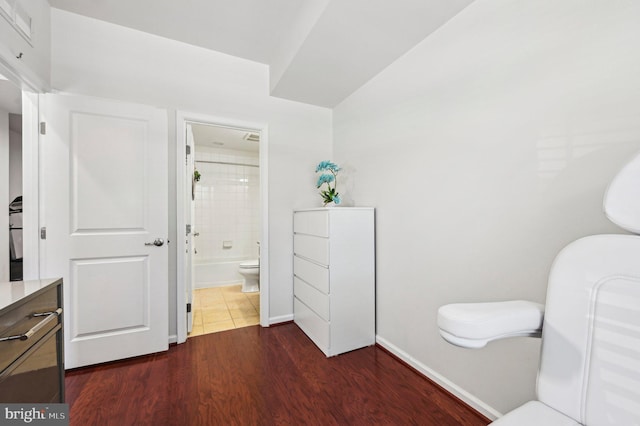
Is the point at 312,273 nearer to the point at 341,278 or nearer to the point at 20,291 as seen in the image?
the point at 341,278

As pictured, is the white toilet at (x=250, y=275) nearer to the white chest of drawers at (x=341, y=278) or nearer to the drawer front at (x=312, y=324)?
the drawer front at (x=312, y=324)

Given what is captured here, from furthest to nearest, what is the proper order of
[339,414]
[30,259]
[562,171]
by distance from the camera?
1. [30,259]
2. [339,414]
3. [562,171]

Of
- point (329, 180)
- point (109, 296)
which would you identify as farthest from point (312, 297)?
point (109, 296)

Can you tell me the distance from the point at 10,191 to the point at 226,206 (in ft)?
8.39

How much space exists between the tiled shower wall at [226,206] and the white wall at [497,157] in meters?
3.30

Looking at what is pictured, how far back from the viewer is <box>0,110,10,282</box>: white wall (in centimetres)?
236

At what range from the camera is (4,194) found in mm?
2443

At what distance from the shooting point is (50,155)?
72.2 inches

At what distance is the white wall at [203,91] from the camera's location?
6.56 feet

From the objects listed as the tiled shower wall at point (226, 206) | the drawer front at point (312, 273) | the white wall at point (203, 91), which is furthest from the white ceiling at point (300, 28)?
the tiled shower wall at point (226, 206)

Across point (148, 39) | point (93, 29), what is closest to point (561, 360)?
point (148, 39)

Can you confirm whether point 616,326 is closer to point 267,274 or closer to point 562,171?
point 562,171

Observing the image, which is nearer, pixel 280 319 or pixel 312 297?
pixel 312 297

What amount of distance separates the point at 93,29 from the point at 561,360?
10.7ft
